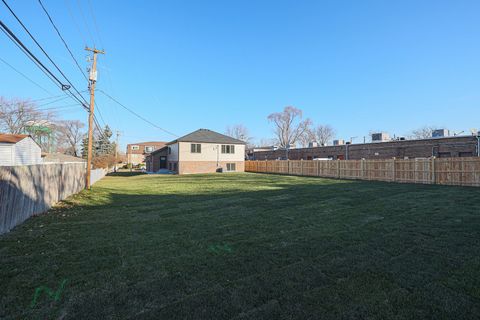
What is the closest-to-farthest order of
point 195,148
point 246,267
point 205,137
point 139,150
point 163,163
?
point 246,267 < point 195,148 < point 205,137 < point 163,163 < point 139,150

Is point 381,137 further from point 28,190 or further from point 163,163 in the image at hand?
point 28,190

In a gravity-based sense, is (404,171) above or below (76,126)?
below

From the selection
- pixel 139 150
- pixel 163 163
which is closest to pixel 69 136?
pixel 139 150

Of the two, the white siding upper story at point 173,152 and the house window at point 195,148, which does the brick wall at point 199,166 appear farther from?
Result: the white siding upper story at point 173,152

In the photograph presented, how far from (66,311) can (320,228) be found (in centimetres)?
477

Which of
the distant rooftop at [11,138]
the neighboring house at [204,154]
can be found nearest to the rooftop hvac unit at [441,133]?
the neighboring house at [204,154]

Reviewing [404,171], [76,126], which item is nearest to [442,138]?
[404,171]

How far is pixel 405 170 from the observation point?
1705 centimetres

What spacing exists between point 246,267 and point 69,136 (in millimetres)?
64262

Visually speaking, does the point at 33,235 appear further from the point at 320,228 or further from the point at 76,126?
the point at 76,126

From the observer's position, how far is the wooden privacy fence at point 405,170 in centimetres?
1429

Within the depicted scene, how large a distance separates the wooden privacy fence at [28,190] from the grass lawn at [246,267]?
0.38m

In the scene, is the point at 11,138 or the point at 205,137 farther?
the point at 205,137

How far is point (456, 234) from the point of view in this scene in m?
4.91
